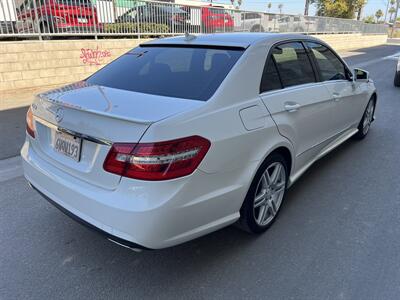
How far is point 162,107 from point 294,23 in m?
21.5

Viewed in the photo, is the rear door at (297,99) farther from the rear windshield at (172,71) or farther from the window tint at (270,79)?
the rear windshield at (172,71)

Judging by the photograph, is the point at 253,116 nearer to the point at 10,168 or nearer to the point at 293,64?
the point at 293,64

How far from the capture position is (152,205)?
2.01 metres

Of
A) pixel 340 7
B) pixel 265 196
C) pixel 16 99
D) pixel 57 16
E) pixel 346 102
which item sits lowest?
pixel 16 99

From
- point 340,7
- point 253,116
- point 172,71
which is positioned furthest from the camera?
point 340,7

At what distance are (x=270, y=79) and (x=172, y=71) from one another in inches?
31.8

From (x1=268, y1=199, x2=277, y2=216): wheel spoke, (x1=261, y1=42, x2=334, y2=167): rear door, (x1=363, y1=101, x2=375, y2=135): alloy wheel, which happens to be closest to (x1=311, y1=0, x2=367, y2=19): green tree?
(x1=363, y1=101, x2=375, y2=135): alloy wheel

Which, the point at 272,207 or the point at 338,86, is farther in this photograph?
the point at 338,86

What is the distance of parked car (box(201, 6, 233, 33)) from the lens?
13984 millimetres

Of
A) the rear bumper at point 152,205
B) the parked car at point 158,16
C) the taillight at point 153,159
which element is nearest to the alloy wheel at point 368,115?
the rear bumper at point 152,205

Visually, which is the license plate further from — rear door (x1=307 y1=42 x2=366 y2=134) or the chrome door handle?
rear door (x1=307 y1=42 x2=366 y2=134)

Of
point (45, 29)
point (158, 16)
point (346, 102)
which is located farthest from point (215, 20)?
point (346, 102)

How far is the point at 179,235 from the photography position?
2178 mm

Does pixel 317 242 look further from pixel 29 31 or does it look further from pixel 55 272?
pixel 29 31
